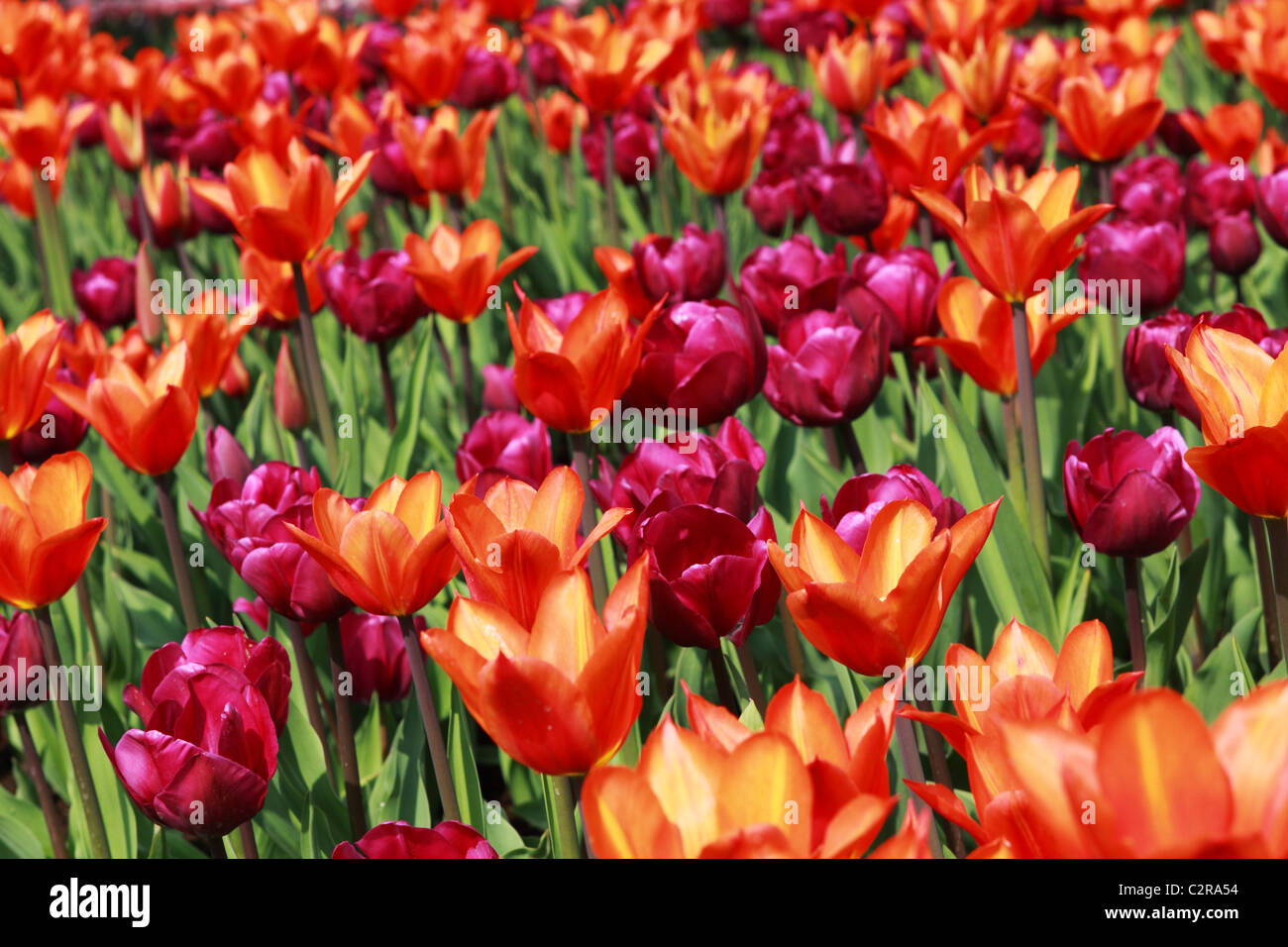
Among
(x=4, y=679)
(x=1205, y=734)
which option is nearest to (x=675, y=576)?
(x=1205, y=734)

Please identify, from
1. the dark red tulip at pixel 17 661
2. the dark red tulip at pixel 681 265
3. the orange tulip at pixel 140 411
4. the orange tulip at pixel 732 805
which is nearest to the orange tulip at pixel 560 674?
the orange tulip at pixel 732 805

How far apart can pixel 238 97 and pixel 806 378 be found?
9.09 feet

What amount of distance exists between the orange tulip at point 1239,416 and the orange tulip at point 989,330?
581 millimetres

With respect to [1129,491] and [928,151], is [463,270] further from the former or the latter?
[1129,491]

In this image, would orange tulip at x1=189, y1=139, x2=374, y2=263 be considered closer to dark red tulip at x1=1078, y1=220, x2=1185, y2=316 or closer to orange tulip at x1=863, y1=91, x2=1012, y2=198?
orange tulip at x1=863, y1=91, x2=1012, y2=198

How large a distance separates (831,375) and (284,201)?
1.15m

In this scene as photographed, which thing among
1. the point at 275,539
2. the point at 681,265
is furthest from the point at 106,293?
A: the point at 275,539

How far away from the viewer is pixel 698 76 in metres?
4.30

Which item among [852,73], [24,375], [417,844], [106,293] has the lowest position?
[417,844]

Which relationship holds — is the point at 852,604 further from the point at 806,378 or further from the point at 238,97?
the point at 238,97

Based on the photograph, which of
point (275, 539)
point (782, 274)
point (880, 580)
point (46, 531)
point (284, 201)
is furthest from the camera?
point (284, 201)

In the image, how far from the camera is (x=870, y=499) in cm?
139

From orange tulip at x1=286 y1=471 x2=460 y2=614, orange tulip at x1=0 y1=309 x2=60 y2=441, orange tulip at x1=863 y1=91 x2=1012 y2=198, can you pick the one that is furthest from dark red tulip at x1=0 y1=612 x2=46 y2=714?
orange tulip at x1=863 y1=91 x2=1012 y2=198

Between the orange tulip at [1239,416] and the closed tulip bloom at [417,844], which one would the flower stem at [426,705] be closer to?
the closed tulip bloom at [417,844]
